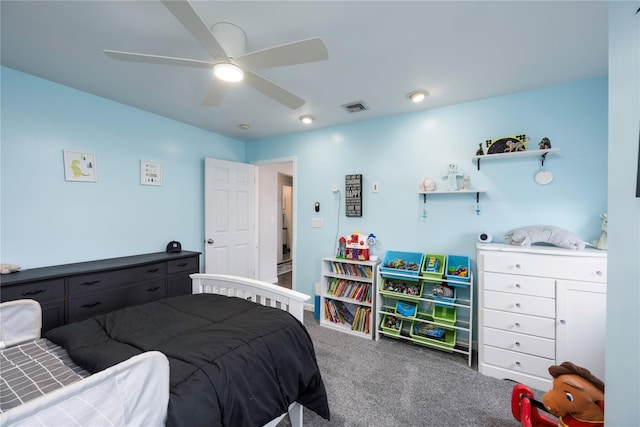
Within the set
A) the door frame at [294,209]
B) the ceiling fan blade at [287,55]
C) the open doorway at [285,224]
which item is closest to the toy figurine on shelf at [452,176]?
the ceiling fan blade at [287,55]

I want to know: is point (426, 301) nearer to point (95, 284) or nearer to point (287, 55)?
point (287, 55)

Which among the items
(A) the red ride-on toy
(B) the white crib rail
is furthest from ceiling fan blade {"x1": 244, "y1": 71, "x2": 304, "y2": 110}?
(A) the red ride-on toy

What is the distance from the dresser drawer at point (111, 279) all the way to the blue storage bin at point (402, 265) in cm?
247

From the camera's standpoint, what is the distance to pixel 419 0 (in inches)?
55.0

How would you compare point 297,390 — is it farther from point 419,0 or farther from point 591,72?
point 591,72

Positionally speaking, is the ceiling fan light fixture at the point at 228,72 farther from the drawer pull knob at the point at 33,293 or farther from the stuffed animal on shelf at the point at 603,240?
the stuffed animal on shelf at the point at 603,240

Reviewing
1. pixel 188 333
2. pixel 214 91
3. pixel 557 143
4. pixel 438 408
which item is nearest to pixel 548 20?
pixel 557 143

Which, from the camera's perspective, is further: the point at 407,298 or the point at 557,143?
the point at 407,298

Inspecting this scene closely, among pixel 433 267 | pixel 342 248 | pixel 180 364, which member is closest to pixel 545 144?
pixel 433 267

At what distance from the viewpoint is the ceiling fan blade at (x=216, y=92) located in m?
1.76

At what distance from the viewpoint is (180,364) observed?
3.58ft

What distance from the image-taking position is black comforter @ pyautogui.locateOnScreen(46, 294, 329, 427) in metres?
1.03

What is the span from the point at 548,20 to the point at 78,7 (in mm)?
2804

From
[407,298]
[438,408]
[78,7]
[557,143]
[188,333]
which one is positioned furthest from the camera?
[407,298]
